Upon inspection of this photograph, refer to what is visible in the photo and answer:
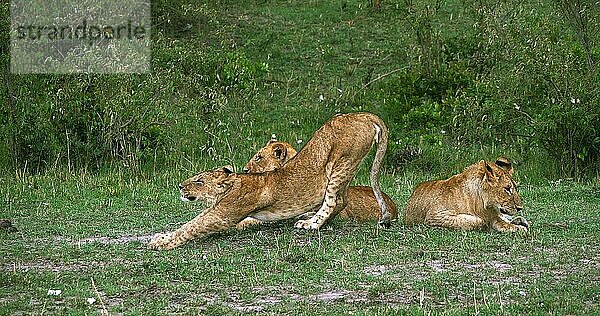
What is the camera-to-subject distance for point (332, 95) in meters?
20.7

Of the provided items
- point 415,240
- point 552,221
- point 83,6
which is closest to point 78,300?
point 415,240

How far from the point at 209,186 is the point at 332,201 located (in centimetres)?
119

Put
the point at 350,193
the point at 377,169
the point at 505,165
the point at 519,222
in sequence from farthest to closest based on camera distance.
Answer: the point at 350,193, the point at 377,169, the point at 505,165, the point at 519,222

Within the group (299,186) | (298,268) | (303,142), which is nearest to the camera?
(298,268)

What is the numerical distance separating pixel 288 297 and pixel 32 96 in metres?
9.84

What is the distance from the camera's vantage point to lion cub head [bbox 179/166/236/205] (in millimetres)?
9742

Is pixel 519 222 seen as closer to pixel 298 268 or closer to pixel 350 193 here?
pixel 350 193

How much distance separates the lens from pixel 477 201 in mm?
9969

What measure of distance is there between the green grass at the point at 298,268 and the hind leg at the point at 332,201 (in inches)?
4.6

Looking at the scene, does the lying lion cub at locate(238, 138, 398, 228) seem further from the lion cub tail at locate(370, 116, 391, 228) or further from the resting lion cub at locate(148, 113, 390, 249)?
the resting lion cub at locate(148, 113, 390, 249)

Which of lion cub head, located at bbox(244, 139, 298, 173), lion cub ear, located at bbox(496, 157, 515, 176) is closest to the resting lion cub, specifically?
lion cub head, located at bbox(244, 139, 298, 173)

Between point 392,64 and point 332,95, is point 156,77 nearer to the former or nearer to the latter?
point 332,95

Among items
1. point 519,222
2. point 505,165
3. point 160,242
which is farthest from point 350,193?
point 160,242

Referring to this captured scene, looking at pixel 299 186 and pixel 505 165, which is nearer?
pixel 299 186
